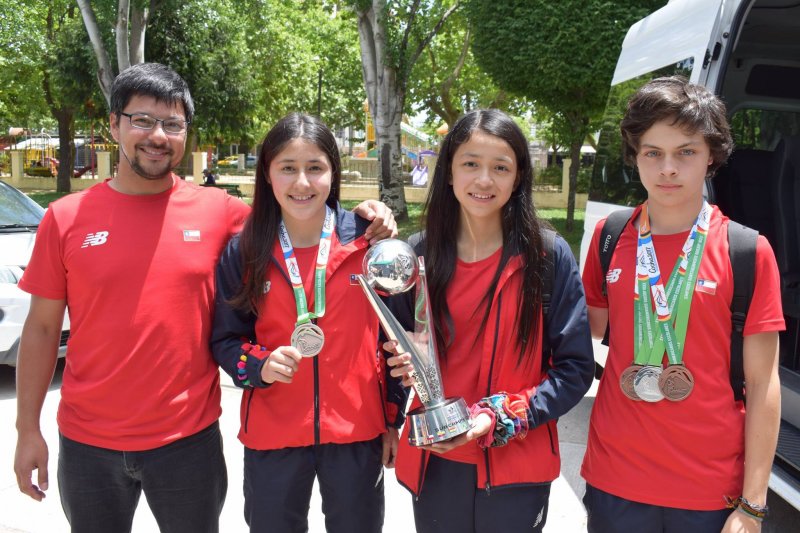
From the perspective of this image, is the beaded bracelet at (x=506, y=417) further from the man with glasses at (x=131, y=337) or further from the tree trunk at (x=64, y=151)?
the tree trunk at (x=64, y=151)

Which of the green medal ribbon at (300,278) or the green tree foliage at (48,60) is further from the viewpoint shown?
the green tree foliage at (48,60)

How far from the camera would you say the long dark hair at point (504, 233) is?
2125mm

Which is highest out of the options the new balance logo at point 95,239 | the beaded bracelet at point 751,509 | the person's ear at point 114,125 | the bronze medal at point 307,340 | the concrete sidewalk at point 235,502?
the person's ear at point 114,125

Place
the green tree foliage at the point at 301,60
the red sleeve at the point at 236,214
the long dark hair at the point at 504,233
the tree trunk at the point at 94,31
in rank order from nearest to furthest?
the long dark hair at the point at 504,233 → the red sleeve at the point at 236,214 → the tree trunk at the point at 94,31 → the green tree foliage at the point at 301,60

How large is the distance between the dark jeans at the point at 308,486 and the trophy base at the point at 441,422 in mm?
422

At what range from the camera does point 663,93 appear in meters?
2.04

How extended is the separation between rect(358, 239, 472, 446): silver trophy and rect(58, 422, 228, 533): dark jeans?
2.57ft

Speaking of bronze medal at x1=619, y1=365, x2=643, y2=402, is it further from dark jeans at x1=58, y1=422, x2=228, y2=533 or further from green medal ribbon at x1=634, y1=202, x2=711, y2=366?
dark jeans at x1=58, y1=422, x2=228, y2=533

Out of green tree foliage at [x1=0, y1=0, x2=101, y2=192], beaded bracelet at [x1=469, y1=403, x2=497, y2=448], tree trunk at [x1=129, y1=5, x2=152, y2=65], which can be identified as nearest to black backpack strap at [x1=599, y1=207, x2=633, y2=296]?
beaded bracelet at [x1=469, y1=403, x2=497, y2=448]

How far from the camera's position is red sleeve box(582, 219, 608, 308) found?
2.31 meters

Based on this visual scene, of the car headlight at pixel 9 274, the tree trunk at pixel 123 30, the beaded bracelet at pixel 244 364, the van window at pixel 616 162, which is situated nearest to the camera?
the beaded bracelet at pixel 244 364

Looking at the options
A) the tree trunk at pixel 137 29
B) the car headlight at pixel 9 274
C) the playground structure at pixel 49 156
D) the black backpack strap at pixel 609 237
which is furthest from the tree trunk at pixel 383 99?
the playground structure at pixel 49 156

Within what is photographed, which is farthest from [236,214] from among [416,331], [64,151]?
[64,151]

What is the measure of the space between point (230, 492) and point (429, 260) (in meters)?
2.45
